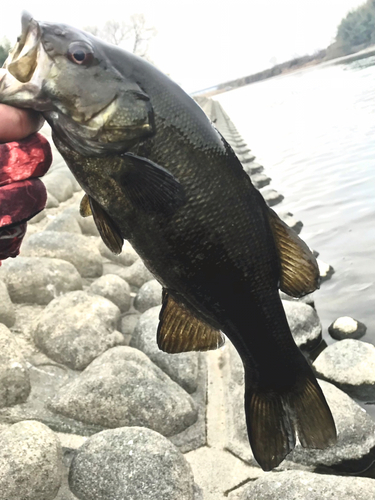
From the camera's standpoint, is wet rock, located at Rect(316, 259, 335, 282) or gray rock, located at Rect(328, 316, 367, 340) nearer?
gray rock, located at Rect(328, 316, 367, 340)

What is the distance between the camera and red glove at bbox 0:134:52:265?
1.76 meters

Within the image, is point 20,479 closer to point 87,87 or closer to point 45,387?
point 45,387

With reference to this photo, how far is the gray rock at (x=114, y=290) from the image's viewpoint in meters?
5.19

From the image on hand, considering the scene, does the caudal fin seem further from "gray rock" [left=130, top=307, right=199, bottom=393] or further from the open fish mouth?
"gray rock" [left=130, top=307, right=199, bottom=393]

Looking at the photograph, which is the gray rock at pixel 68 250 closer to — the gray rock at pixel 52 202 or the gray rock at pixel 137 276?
the gray rock at pixel 137 276

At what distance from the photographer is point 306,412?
212 centimetres

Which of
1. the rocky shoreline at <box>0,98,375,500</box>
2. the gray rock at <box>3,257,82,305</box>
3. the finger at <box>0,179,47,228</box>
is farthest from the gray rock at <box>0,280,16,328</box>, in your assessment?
the finger at <box>0,179,47,228</box>

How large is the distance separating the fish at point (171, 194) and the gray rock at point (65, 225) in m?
5.17

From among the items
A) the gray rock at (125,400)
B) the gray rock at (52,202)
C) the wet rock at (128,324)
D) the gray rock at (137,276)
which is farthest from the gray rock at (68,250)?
the gray rock at (52,202)

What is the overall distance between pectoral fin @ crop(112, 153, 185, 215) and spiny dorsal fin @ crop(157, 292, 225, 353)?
49 centimetres

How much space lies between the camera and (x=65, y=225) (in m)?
6.91

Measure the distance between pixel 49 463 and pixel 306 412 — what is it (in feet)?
5.32

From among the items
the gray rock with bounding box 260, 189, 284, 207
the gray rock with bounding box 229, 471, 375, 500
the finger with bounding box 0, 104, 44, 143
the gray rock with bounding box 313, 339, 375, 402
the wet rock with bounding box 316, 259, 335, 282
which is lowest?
the gray rock with bounding box 260, 189, 284, 207

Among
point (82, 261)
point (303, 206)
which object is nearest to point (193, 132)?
point (82, 261)
